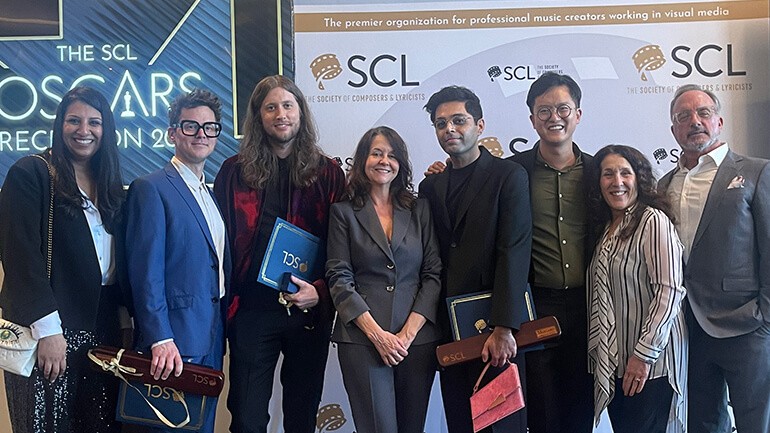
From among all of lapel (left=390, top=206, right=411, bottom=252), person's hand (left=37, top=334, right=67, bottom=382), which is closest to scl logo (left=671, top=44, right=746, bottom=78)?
lapel (left=390, top=206, right=411, bottom=252)

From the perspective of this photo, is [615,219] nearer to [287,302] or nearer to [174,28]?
[287,302]

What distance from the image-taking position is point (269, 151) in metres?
A: 2.82

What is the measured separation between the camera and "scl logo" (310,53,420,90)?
3664 millimetres

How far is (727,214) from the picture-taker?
8.96 ft

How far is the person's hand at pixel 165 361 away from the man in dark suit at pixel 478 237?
3.39ft

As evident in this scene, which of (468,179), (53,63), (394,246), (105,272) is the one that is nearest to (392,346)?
(394,246)

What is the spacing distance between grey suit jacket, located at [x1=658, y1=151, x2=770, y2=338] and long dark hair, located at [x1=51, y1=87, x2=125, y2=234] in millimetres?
2380

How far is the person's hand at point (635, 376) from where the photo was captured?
8.42ft

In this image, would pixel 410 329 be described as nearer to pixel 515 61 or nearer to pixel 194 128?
A: pixel 194 128

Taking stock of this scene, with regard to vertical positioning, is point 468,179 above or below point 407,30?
below

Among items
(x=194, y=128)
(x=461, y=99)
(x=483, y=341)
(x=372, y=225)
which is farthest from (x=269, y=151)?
(x=483, y=341)

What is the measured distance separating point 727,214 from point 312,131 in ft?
5.74

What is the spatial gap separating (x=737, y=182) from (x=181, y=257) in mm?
2256

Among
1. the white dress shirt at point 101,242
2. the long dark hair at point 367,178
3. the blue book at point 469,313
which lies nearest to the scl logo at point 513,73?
the long dark hair at point 367,178
